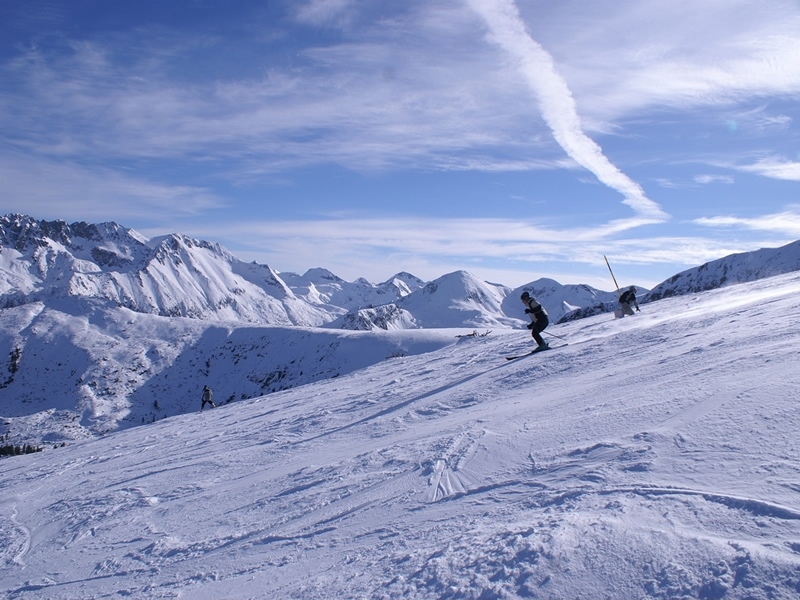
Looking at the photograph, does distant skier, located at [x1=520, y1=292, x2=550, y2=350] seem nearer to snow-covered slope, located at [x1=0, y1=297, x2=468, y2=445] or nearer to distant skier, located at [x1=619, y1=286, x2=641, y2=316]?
distant skier, located at [x1=619, y1=286, x2=641, y2=316]

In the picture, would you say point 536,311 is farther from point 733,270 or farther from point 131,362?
point 131,362

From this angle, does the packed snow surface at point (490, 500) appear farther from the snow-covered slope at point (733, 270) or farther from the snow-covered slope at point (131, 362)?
the snow-covered slope at point (733, 270)

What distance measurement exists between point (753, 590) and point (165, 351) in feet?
486

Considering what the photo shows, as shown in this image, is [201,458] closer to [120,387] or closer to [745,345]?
[745,345]

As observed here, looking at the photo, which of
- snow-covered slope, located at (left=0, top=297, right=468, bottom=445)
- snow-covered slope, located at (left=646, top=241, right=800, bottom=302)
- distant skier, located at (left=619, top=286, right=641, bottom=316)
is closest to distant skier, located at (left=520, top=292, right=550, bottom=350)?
distant skier, located at (left=619, top=286, right=641, bottom=316)

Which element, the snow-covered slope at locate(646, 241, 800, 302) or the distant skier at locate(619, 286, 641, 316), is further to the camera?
the snow-covered slope at locate(646, 241, 800, 302)

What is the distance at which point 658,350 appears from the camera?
11.2m

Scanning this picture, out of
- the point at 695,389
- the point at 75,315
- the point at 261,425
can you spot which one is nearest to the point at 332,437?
the point at 261,425

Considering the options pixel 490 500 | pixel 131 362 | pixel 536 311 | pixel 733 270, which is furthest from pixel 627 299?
pixel 131 362

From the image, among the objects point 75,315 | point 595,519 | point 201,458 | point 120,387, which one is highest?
point 75,315

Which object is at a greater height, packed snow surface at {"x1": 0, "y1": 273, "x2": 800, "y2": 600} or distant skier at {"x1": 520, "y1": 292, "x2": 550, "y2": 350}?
distant skier at {"x1": 520, "y1": 292, "x2": 550, "y2": 350}

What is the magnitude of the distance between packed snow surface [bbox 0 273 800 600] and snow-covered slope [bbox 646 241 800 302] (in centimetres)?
10649

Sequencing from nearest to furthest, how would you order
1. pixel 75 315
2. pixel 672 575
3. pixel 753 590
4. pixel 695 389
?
pixel 753 590, pixel 672 575, pixel 695 389, pixel 75 315

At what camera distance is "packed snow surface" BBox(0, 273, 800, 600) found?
13.2 feet
